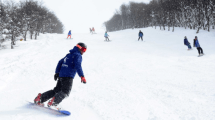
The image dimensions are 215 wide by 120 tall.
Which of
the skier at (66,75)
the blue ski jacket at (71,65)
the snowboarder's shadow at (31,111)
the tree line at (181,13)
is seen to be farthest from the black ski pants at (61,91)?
the tree line at (181,13)

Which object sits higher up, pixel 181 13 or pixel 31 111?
pixel 181 13

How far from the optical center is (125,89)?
4.59 m

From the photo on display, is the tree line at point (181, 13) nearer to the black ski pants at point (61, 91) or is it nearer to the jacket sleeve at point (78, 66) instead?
the jacket sleeve at point (78, 66)

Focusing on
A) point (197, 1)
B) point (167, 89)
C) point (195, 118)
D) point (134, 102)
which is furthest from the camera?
point (197, 1)

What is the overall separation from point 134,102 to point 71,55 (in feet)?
6.39

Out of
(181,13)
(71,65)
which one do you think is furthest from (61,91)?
(181,13)

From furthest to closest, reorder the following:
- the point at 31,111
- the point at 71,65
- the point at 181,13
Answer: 1. the point at 181,13
2. the point at 71,65
3. the point at 31,111

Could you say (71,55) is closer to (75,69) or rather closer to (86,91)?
(75,69)

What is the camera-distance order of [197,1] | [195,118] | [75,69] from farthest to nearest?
[197,1], [75,69], [195,118]

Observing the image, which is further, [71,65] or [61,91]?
[71,65]

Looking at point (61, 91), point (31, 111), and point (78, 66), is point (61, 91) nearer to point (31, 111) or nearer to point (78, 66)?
point (78, 66)

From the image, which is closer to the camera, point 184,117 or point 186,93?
point 184,117

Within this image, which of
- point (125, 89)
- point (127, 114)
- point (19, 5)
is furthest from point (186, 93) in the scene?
point (19, 5)

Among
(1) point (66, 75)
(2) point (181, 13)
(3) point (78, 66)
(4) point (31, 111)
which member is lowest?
(4) point (31, 111)
